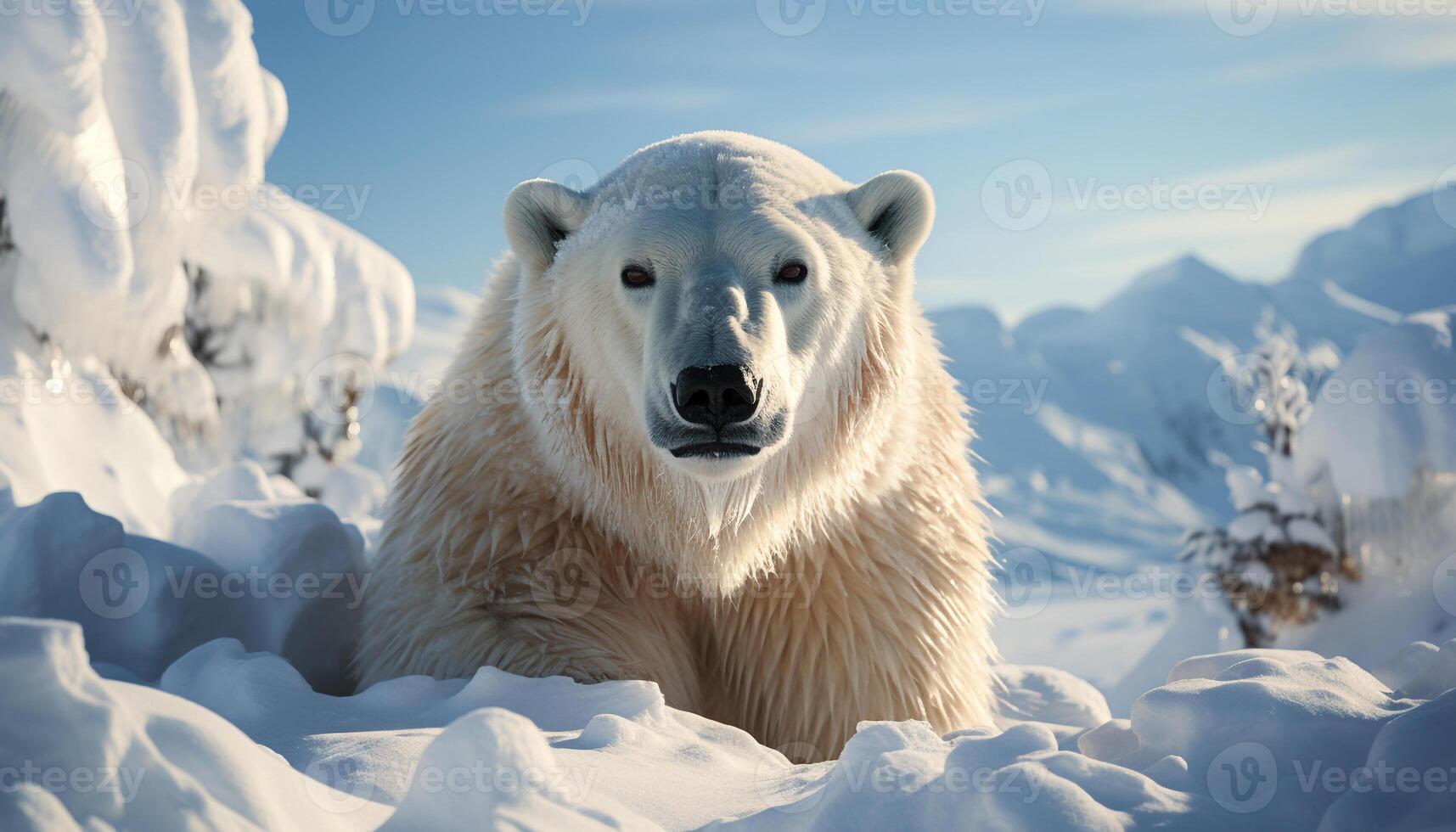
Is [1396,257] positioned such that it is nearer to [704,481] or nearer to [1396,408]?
[1396,408]

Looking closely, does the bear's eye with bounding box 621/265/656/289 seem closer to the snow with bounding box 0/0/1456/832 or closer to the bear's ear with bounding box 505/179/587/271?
the bear's ear with bounding box 505/179/587/271

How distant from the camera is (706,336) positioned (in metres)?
2.38

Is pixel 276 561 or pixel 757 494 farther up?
pixel 757 494

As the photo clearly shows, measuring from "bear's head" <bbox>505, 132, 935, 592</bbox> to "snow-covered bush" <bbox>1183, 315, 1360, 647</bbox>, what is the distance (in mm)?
7066

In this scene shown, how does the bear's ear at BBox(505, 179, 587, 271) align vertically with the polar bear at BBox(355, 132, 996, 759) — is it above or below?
above

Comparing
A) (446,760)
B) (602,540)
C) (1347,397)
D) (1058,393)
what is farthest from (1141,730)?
(1058,393)

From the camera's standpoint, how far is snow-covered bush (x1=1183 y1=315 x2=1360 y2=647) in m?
9.16

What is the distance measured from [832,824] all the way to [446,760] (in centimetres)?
59

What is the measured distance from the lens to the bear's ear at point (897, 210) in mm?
3035

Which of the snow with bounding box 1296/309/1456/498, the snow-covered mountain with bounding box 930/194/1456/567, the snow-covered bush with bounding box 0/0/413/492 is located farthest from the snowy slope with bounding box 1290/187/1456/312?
the snow-covered bush with bounding box 0/0/413/492

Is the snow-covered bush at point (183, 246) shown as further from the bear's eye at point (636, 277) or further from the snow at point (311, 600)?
the bear's eye at point (636, 277)

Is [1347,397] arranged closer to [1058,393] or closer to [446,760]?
[446,760]

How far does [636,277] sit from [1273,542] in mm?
8941

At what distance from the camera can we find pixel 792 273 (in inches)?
106
